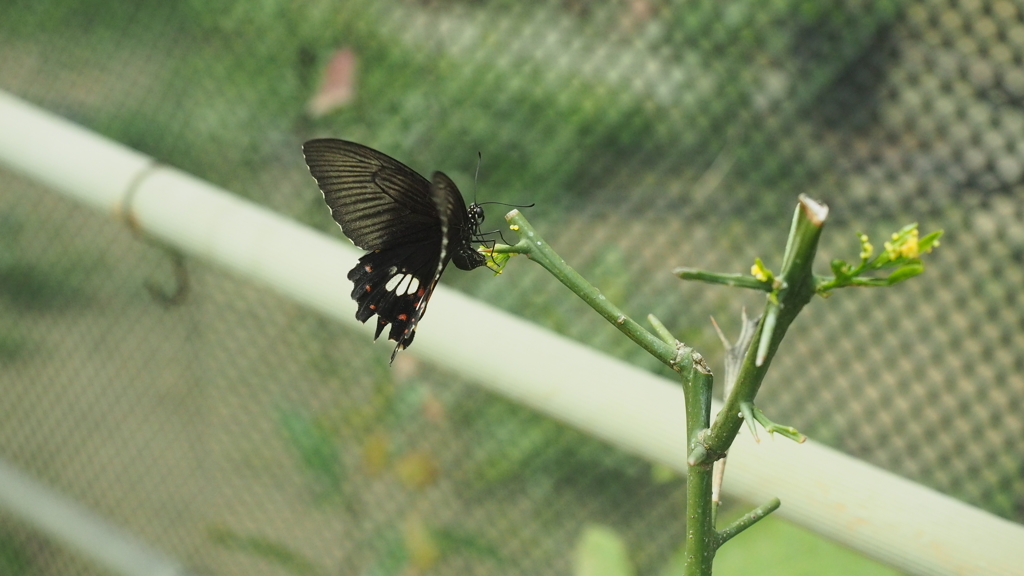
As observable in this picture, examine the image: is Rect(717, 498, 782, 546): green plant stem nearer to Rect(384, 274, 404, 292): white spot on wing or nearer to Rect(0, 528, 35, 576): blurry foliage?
Rect(384, 274, 404, 292): white spot on wing

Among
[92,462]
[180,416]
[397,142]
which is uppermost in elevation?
[397,142]

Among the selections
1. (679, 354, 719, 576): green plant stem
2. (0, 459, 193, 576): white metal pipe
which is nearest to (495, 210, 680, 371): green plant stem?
(679, 354, 719, 576): green plant stem

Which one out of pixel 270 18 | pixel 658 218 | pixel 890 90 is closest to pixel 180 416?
pixel 270 18

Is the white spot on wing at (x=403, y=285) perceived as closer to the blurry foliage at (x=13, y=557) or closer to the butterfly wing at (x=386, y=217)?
the butterfly wing at (x=386, y=217)

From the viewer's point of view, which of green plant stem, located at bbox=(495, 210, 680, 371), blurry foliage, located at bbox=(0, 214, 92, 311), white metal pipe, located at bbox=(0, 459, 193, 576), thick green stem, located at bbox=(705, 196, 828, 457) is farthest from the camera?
blurry foliage, located at bbox=(0, 214, 92, 311)

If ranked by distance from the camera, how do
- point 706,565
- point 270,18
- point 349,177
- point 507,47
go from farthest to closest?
point 270,18
point 507,47
point 349,177
point 706,565

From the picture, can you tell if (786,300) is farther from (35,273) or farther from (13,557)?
(35,273)

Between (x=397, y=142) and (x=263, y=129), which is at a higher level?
(x=397, y=142)

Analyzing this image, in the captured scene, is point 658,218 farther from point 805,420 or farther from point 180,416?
point 180,416
